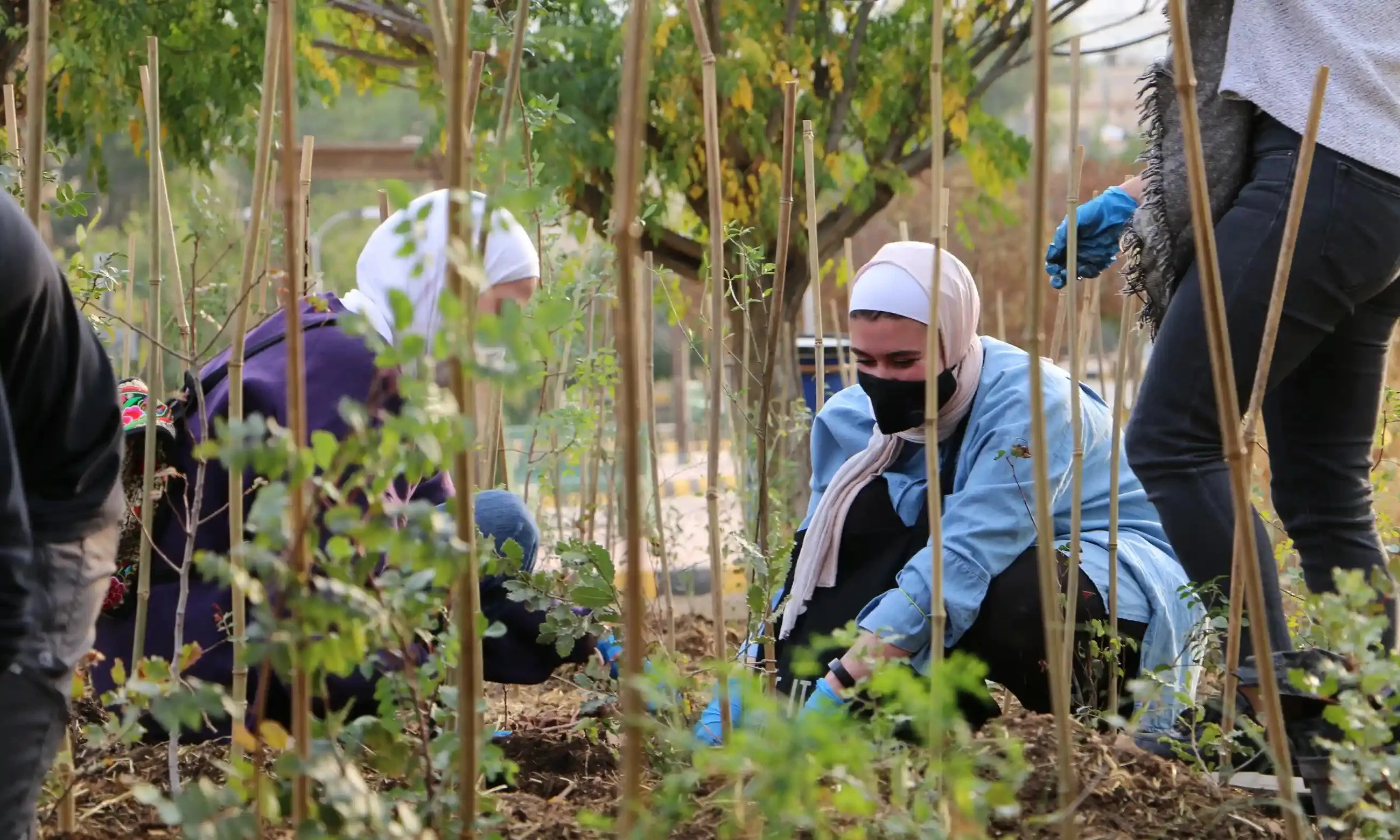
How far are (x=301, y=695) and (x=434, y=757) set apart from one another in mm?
160

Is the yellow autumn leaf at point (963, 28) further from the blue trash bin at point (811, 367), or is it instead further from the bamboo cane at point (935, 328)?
the bamboo cane at point (935, 328)

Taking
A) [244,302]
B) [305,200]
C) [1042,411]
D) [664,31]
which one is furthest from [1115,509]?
[664,31]

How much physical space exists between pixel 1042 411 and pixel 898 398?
1144 mm

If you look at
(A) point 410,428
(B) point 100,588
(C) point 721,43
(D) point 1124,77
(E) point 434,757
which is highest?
(D) point 1124,77

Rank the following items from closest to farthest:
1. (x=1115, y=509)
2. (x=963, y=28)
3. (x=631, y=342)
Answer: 1. (x=631, y=342)
2. (x=1115, y=509)
3. (x=963, y=28)

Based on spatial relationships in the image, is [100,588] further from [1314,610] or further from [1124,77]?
[1124,77]

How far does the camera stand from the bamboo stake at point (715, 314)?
4.91ft

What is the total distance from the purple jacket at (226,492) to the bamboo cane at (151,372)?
0.37 ft

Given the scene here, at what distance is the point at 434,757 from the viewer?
1.17 meters

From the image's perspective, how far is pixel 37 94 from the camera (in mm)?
1385

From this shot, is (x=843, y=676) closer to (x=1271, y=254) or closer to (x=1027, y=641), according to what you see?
(x=1027, y=641)

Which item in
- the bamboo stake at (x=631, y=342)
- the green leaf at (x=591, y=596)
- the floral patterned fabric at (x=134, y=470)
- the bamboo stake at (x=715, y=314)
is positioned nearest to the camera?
the bamboo stake at (x=631, y=342)

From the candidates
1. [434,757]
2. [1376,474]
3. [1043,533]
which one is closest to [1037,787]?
[1043,533]

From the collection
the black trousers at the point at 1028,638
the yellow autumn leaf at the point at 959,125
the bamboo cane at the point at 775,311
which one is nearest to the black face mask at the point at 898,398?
the black trousers at the point at 1028,638
